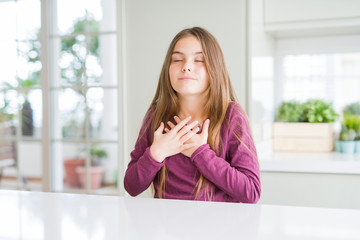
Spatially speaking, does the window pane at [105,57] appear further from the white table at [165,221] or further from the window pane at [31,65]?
the white table at [165,221]

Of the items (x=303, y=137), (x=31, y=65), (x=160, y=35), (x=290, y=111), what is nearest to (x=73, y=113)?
(x=31, y=65)

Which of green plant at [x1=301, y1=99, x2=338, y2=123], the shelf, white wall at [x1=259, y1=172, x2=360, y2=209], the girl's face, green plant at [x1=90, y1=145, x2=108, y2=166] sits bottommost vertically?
green plant at [x1=90, y1=145, x2=108, y2=166]

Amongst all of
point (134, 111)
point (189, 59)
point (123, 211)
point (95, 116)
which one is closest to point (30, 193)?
point (123, 211)

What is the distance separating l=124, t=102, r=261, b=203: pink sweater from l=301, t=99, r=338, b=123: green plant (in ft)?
4.26

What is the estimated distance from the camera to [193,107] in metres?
1.25

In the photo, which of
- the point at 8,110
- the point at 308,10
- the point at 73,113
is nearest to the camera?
the point at 308,10

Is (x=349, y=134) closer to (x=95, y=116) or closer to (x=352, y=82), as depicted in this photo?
(x=352, y=82)

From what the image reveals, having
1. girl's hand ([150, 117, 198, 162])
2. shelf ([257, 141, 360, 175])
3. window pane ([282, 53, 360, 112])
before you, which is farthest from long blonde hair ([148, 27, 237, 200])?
window pane ([282, 53, 360, 112])

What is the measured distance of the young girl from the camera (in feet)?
3.49

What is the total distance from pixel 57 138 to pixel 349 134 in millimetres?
1999

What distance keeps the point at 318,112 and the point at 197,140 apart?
4.99 ft

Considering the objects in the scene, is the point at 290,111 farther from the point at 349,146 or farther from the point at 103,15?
the point at 103,15

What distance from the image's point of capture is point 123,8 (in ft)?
7.54

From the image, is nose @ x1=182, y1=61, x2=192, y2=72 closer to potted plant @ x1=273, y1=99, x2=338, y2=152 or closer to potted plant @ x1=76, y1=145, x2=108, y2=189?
potted plant @ x1=273, y1=99, x2=338, y2=152
